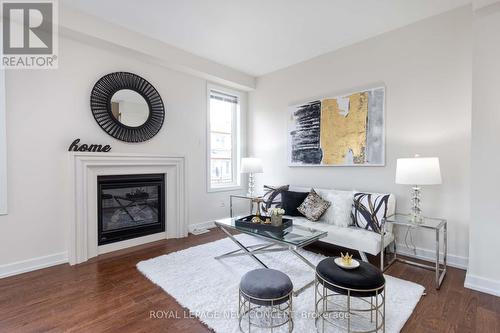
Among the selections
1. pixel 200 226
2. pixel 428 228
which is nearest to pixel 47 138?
pixel 200 226

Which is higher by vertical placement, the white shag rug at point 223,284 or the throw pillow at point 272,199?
the throw pillow at point 272,199

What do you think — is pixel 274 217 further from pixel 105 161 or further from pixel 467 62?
pixel 467 62

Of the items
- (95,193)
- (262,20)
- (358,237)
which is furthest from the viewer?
(95,193)

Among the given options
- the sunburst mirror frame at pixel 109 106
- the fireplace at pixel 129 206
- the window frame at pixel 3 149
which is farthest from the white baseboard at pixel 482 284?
the window frame at pixel 3 149

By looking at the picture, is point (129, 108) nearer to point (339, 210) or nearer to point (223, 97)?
point (223, 97)

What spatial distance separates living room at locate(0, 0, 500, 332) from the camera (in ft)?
6.49

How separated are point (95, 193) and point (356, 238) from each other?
10.4ft

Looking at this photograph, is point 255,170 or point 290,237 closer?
point 290,237

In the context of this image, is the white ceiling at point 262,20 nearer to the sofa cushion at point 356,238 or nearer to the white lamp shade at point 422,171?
the white lamp shade at point 422,171

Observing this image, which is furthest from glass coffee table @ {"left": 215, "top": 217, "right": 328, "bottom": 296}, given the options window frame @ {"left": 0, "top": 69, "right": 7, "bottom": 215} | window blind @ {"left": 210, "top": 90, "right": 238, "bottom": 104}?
window blind @ {"left": 210, "top": 90, "right": 238, "bottom": 104}

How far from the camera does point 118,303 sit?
6.82 feet

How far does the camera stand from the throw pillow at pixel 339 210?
10.2 ft

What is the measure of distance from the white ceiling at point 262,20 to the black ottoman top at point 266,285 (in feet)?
8.85

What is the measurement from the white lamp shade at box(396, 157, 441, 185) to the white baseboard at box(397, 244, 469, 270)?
3.38 ft
